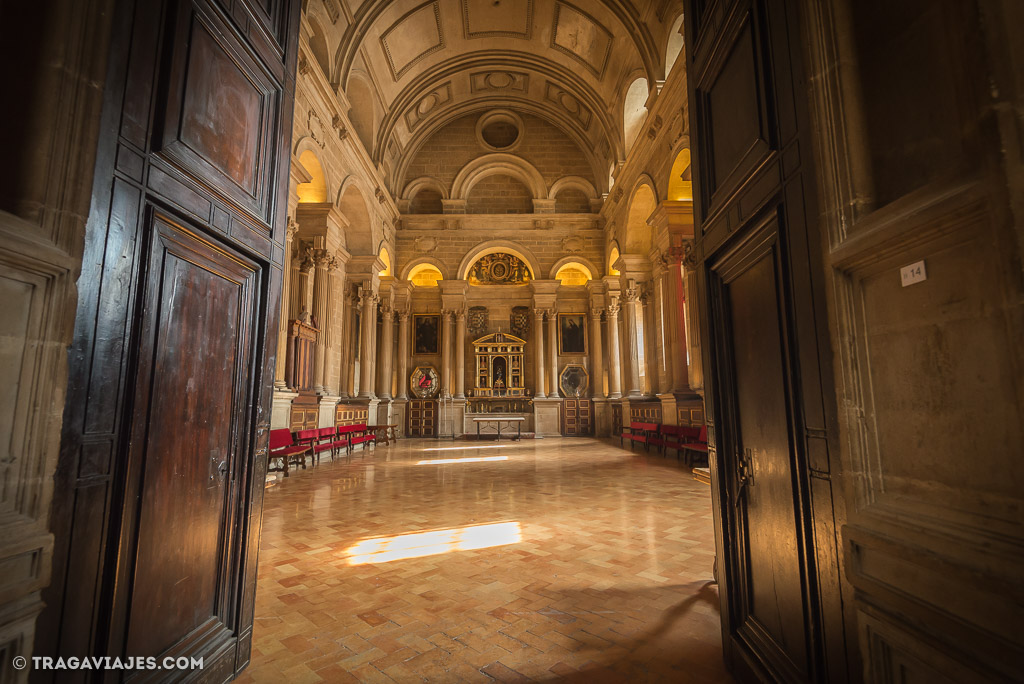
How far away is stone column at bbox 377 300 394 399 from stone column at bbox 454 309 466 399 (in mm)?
2325

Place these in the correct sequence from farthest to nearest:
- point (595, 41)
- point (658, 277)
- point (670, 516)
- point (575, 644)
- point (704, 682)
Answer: point (595, 41) < point (658, 277) < point (670, 516) < point (575, 644) < point (704, 682)

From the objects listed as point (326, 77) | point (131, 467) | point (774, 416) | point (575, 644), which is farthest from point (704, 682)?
point (326, 77)

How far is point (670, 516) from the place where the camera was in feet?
15.2

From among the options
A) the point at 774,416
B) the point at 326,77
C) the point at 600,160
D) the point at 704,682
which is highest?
the point at 600,160

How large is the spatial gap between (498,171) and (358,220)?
6.53 meters

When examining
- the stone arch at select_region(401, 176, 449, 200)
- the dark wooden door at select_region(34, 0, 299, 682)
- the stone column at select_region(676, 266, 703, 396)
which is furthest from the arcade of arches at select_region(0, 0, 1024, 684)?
the stone arch at select_region(401, 176, 449, 200)

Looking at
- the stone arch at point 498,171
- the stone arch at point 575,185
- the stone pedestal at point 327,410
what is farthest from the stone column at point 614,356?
the stone pedestal at point 327,410

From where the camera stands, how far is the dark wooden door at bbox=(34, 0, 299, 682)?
1438 mm

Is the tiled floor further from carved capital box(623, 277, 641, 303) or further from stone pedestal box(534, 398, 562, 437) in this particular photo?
stone pedestal box(534, 398, 562, 437)

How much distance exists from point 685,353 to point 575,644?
371 inches

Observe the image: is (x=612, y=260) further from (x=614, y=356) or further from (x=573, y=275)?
(x=614, y=356)

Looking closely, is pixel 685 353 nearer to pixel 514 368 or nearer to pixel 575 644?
pixel 514 368

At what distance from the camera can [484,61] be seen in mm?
15508

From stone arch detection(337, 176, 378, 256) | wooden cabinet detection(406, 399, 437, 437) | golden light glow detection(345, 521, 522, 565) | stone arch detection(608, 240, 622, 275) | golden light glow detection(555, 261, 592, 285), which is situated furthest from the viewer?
golden light glow detection(555, 261, 592, 285)
